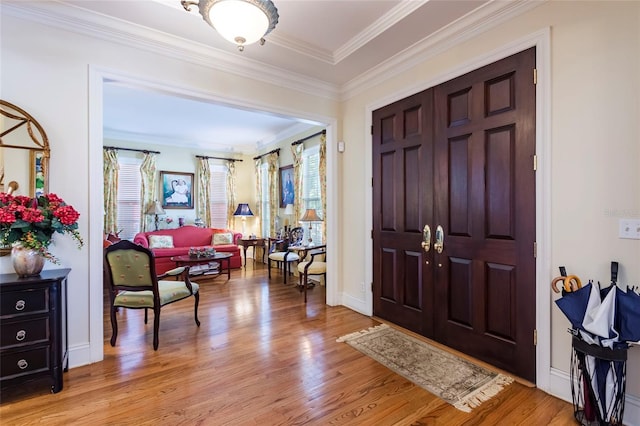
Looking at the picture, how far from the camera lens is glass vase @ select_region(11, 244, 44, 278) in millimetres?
2174

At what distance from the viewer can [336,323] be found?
355 centimetres

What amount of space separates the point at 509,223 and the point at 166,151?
7.15 m

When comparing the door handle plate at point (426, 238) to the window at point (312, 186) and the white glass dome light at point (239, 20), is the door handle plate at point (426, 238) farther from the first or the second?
the window at point (312, 186)

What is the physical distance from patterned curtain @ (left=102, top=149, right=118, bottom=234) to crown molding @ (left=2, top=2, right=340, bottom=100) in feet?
15.1

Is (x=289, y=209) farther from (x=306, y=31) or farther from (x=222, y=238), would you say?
(x=306, y=31)

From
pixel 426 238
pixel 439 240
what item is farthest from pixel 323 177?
pixel 439 240

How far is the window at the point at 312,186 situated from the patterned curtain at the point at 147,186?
3544 mm

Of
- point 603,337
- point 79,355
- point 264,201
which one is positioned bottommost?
point 79,355

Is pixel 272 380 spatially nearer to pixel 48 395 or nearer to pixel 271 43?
pixel 48 395

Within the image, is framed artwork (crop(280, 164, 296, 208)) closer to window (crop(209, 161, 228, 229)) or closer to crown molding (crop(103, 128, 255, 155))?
crown molding (crop(103, 128, 255, 155))

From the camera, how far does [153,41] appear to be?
2.84 meters

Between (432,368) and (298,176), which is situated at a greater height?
(298,176)

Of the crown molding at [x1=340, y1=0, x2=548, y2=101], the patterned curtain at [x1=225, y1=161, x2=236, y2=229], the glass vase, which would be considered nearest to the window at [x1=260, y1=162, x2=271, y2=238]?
the patterned curtain at [x1=225, y1=161, x2=236, y2=229]

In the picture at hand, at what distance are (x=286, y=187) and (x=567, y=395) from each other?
217 inches
